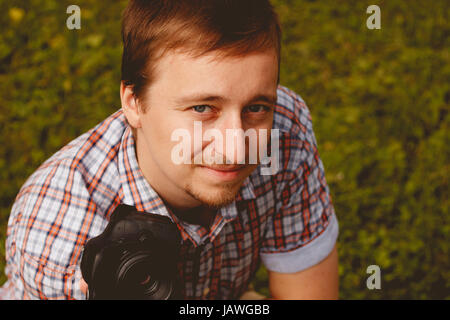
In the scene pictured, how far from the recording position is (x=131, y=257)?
1.44 metres

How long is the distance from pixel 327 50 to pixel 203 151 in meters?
3.10

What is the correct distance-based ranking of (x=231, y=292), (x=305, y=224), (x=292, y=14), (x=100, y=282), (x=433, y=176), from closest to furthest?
(x=100, y=282)
(x=305, y=224)
(x=231, y=292)
(x=433, y=176)
(x=292, y=14)

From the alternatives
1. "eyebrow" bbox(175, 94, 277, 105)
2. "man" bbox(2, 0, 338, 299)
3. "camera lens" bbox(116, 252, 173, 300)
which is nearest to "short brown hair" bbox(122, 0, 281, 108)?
"man" bbox(2, 0, 338, 299)

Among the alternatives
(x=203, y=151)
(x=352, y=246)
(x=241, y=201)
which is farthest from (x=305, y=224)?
(x=352, y=246)

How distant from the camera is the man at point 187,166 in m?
1.48

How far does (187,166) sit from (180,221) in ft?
1.00

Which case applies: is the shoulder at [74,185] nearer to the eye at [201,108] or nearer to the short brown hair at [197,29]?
the short brown hair at [197,29]

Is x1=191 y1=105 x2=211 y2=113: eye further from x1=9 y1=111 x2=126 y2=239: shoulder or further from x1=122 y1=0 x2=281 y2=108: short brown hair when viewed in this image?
x1=9 y1=111 x2=126 y2=239: shoulder

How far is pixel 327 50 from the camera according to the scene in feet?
14.1

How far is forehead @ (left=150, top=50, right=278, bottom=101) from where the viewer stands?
4.73 ft

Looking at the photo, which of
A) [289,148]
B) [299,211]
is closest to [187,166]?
[289,148]

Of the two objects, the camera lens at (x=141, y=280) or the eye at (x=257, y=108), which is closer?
the camera lens at (x=141, y=280)

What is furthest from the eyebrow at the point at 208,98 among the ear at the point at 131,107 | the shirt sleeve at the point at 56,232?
the shirt sleeve at the point at 56,232
